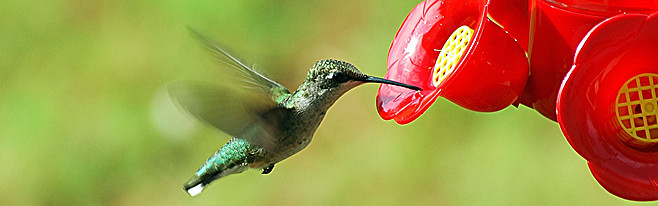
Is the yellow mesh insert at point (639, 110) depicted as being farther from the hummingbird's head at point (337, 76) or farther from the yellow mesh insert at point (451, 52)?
the hummingbird's head at point (337, 76)

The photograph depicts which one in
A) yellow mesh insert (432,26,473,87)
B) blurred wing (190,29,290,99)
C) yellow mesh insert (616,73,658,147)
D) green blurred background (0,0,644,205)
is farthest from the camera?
green blurred background (0,0,644,205)

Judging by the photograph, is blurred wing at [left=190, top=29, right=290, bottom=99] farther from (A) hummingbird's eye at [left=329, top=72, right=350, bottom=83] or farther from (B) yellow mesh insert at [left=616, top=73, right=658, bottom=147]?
(B) yellow mesh insert at [left=616, top=73, right=658, bottom=147]

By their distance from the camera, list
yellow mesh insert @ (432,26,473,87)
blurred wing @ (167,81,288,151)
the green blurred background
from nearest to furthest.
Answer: blurred wing @ (167,81,288,151) → yellow mesh insert @ (432,26,473,87) → the green blurred background

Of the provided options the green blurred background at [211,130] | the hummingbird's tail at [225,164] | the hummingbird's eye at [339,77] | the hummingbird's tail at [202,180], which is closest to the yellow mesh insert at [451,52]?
the hummingbird's eye at [339,77]

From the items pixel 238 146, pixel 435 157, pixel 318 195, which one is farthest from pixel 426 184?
pixel 238 146

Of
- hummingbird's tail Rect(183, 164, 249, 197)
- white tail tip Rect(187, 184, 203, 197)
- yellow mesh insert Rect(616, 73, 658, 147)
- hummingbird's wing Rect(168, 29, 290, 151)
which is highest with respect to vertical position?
hummingbird's wing Rect(168, 29, 290, 151)

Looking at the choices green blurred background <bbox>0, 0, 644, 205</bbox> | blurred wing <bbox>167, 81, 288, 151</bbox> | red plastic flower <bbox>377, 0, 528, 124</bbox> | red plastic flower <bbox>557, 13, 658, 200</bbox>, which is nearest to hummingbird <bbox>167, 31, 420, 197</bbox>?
blurred wing <bbox>167, 81, 288, 151</bbox>

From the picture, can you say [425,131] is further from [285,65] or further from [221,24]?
[221,24]
